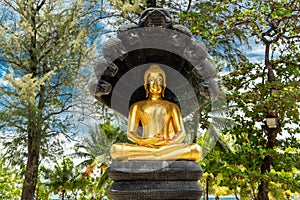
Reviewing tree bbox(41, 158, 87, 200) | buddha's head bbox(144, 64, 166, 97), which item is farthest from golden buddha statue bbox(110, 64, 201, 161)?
tree bbox(41, 158, 87, 200)

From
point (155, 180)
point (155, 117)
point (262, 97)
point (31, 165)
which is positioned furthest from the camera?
point (31, 165)

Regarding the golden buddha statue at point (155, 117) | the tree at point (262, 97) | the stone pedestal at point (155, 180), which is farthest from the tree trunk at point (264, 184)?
the stone pedestal at point (155, 180)

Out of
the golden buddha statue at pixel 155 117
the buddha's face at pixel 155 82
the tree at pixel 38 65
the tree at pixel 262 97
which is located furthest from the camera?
the tree at pixel 38 65

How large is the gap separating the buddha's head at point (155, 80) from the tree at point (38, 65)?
363 cm

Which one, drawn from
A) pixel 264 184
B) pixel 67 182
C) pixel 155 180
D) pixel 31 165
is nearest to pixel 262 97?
pixel 264 184

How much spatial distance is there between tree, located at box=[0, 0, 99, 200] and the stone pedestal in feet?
14.7

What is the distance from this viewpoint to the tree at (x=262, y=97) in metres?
5.88

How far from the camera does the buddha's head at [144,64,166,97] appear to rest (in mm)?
4094

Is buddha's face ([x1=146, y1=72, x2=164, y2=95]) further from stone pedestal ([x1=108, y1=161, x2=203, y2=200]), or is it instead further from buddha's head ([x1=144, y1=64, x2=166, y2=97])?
stone pedestal ([x1=108, y1=161, x2=203, y2=200])

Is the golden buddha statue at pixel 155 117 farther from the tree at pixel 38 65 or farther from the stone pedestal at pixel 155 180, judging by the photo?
the tree at pixel 38 65

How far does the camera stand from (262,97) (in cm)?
628

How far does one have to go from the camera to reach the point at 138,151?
3453 mm

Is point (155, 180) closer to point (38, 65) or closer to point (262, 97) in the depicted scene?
point (262, 97)

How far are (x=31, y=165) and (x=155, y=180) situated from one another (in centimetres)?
553
